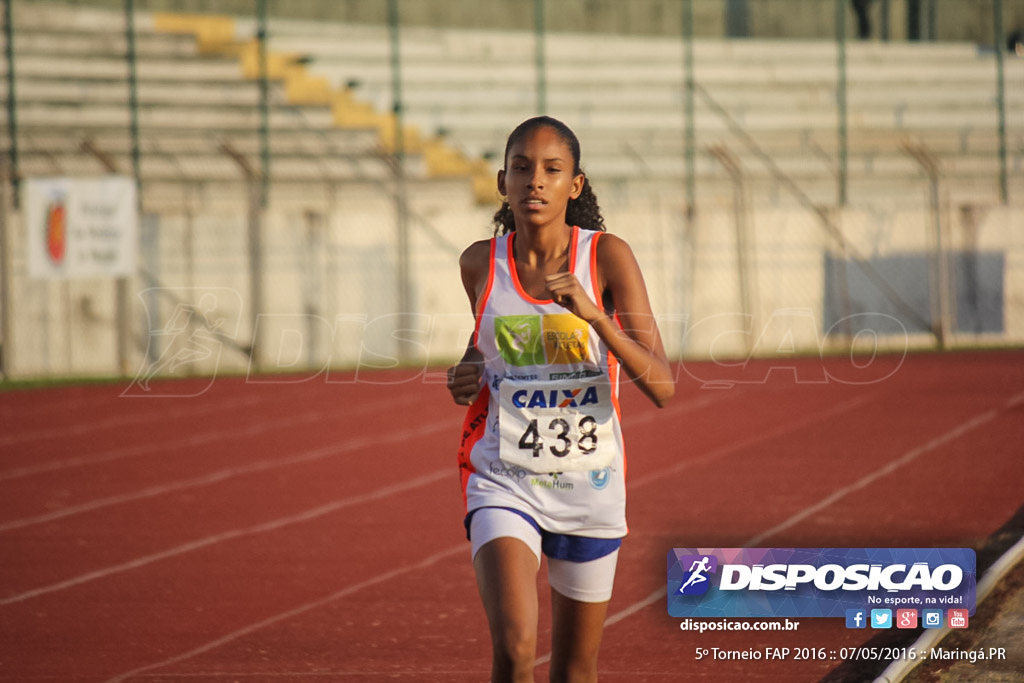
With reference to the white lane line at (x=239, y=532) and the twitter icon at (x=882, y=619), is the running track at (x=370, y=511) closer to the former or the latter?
the white lane line at (x=239, y=532)

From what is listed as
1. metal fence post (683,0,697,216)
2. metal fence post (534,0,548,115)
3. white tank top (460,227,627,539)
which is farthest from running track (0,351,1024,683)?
metal fence post (534,0,548,115)

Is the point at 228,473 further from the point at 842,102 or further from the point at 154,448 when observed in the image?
the point at 842,102

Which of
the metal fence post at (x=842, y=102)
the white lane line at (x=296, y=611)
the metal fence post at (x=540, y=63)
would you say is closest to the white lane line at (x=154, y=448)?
the white lane line at (x=296, y=611)

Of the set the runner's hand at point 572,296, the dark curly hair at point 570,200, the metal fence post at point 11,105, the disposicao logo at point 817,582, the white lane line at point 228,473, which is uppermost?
the metal fence post at point 11,105

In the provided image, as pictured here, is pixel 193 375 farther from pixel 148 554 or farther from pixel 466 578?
pixel 466 578

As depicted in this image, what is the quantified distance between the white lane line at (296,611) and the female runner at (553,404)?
2.36 m

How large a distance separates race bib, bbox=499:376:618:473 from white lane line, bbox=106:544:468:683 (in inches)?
97.6

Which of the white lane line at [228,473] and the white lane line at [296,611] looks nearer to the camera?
the white lane line at [296,611]

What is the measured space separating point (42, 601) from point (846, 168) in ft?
58.9

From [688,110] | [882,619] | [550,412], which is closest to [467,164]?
[688,110]

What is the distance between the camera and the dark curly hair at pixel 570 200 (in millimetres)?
3650

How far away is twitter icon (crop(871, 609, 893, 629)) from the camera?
549 cm

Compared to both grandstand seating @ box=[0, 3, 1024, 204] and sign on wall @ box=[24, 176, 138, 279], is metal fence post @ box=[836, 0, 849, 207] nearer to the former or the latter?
grandstand seating @ box=[0, 3, 1024, 204]

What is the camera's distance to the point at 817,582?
18.5 ft
